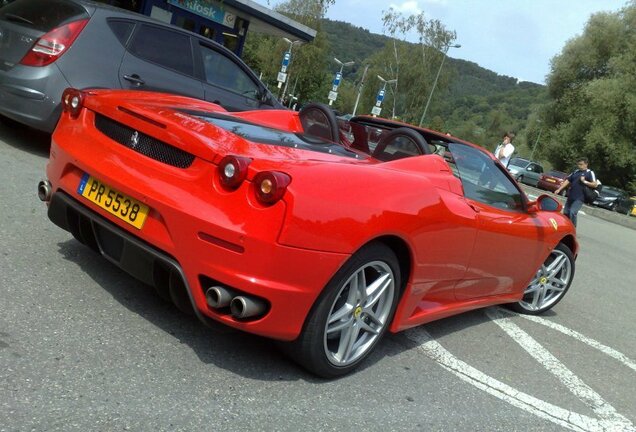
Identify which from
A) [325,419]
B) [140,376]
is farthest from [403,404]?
[140,376]

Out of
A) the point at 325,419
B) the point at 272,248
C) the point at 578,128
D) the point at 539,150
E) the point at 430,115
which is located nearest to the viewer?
the point at 272,248

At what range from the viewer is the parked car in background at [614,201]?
32844 millimetres

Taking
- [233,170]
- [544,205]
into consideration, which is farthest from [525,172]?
[233,170]

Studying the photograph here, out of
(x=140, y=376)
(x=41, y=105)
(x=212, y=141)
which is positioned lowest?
(x=140, y=376)

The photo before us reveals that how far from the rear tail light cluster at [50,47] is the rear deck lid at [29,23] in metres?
0.05

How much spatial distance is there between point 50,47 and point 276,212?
4.22 metres

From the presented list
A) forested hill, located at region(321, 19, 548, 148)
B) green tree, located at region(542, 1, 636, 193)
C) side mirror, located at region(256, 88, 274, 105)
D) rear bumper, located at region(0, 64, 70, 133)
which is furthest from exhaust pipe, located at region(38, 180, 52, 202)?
forested hill, located at region(321, 19, 548, 148)

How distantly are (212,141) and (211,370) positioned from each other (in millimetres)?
1037

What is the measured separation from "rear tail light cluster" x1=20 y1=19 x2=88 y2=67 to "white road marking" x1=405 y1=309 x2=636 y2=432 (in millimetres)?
4127

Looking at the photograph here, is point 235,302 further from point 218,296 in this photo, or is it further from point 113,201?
point 113,201

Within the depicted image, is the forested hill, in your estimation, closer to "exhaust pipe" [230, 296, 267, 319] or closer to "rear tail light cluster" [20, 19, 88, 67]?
"rear tail light cluster" [20, 19, 88, 67]

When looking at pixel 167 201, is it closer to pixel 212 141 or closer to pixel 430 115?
pixel 212 141

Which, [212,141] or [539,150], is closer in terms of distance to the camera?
[212,141]

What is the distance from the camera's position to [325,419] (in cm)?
256
